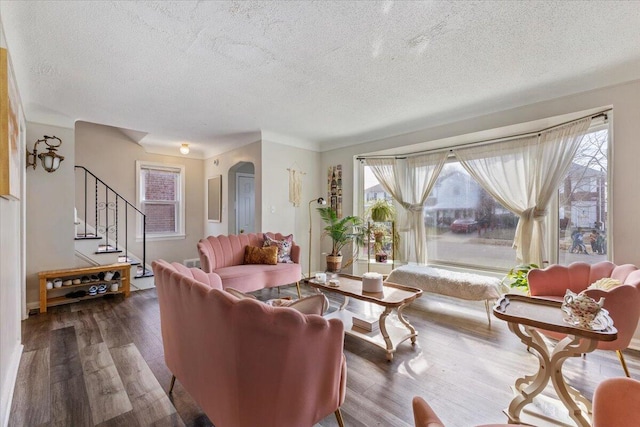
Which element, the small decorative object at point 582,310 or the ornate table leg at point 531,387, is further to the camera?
the ornate table leg at point 531,387

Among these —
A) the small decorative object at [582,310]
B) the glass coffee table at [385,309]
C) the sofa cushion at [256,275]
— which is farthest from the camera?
the sofa cushion at [256,275]

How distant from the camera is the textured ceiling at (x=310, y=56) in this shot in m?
1.81

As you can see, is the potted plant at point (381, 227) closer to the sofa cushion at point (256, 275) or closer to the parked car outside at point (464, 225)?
the parked car outside at point (464, 225)

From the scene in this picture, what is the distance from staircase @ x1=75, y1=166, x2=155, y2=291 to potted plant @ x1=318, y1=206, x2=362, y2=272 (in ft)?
9.57

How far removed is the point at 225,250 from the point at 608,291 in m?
3.83

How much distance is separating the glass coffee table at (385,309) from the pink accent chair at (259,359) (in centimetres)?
107

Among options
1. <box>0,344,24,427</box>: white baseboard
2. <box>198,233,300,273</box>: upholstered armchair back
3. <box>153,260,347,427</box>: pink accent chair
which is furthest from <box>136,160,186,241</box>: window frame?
<box>153,260,347,427</box>: pink accent chair

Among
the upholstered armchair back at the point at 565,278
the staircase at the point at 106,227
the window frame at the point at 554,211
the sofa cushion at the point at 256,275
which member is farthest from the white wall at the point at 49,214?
the upholstered armchair back at the point at 565,278

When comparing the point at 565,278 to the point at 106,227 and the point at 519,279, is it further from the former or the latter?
the point at 106,227

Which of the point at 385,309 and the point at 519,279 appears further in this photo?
the point at 519,279

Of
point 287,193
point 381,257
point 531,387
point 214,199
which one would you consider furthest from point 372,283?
point 214,199

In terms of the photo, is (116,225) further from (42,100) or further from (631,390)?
(631,390)

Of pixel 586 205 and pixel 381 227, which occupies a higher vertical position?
pixel 586 205

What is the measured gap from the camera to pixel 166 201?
5891mm
